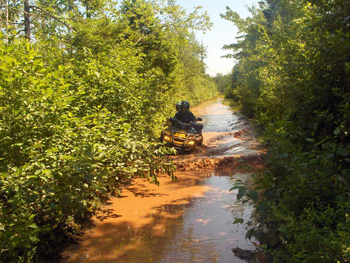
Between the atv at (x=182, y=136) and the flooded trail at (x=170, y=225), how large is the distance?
1702mm

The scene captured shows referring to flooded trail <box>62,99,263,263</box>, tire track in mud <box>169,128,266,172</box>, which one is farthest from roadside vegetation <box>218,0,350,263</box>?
tire track in mud <box>169,128,266,172</box>

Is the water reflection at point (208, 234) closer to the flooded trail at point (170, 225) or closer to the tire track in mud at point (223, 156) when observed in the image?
the flooded trail at point (170, 225)

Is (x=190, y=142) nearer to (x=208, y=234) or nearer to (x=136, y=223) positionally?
(x=136, y=223)

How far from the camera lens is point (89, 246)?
516 cm

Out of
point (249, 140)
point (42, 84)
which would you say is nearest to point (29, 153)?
point (42, 84)

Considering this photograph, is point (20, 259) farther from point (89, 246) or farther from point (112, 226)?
point (112, 226)

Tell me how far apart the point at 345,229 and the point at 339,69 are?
6.67ft

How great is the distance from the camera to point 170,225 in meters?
5.96

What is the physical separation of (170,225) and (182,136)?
555 centimetres

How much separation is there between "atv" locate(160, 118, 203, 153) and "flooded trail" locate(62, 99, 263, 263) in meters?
1.70

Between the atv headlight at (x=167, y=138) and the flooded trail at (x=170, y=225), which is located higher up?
the atv headlight at (x=167, y=138)

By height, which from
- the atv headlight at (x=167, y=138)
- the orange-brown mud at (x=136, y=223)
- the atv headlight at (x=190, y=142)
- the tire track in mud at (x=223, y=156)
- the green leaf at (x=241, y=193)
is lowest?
the orange-brown mud at (x=136, y=223)

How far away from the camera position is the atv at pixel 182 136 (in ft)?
36.7

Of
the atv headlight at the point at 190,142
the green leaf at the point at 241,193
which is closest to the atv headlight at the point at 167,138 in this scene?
the atv headlight at the point at 190,142
